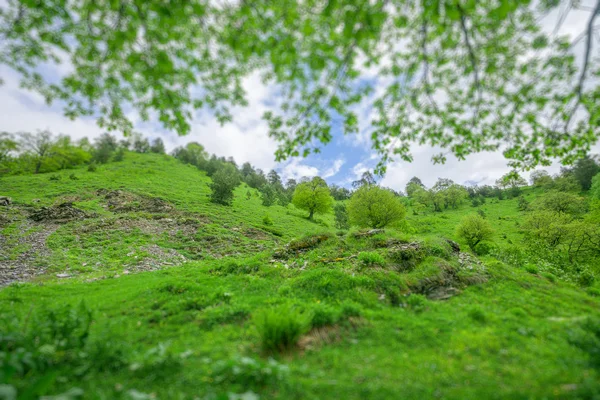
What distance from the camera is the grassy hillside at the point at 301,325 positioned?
149 inches

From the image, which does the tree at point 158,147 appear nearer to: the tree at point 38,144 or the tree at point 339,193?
the tree at point 38,144

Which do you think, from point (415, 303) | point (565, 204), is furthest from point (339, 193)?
point (415, 303)

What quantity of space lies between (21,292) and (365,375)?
13276mm

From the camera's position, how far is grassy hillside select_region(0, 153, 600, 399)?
→ 12.4 ft

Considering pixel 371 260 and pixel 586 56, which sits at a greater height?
pixel 586 56

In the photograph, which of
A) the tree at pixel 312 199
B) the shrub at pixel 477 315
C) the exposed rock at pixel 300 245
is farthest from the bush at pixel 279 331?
the tree at pixel 312 199

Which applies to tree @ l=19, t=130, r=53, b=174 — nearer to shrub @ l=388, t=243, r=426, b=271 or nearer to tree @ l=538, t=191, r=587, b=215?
shrub @ l=388, t=243, r=426, b=271

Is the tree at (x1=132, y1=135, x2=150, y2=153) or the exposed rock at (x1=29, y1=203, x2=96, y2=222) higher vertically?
the tree at (x1=132, y1=135, x2=150, y2=153)

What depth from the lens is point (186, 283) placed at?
920 cm

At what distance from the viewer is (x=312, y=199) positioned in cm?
4706

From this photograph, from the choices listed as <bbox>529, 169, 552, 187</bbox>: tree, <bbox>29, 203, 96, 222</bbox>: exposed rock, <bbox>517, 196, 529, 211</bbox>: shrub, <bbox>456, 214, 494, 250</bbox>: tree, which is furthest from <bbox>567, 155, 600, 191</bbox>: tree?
<bbox>29, 203, 96, 222</bbox>: exposed rock

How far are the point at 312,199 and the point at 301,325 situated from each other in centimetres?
4207

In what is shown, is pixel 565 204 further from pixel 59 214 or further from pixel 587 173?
pixel 59 214

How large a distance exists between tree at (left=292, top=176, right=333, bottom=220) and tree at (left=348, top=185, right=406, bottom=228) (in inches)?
528
